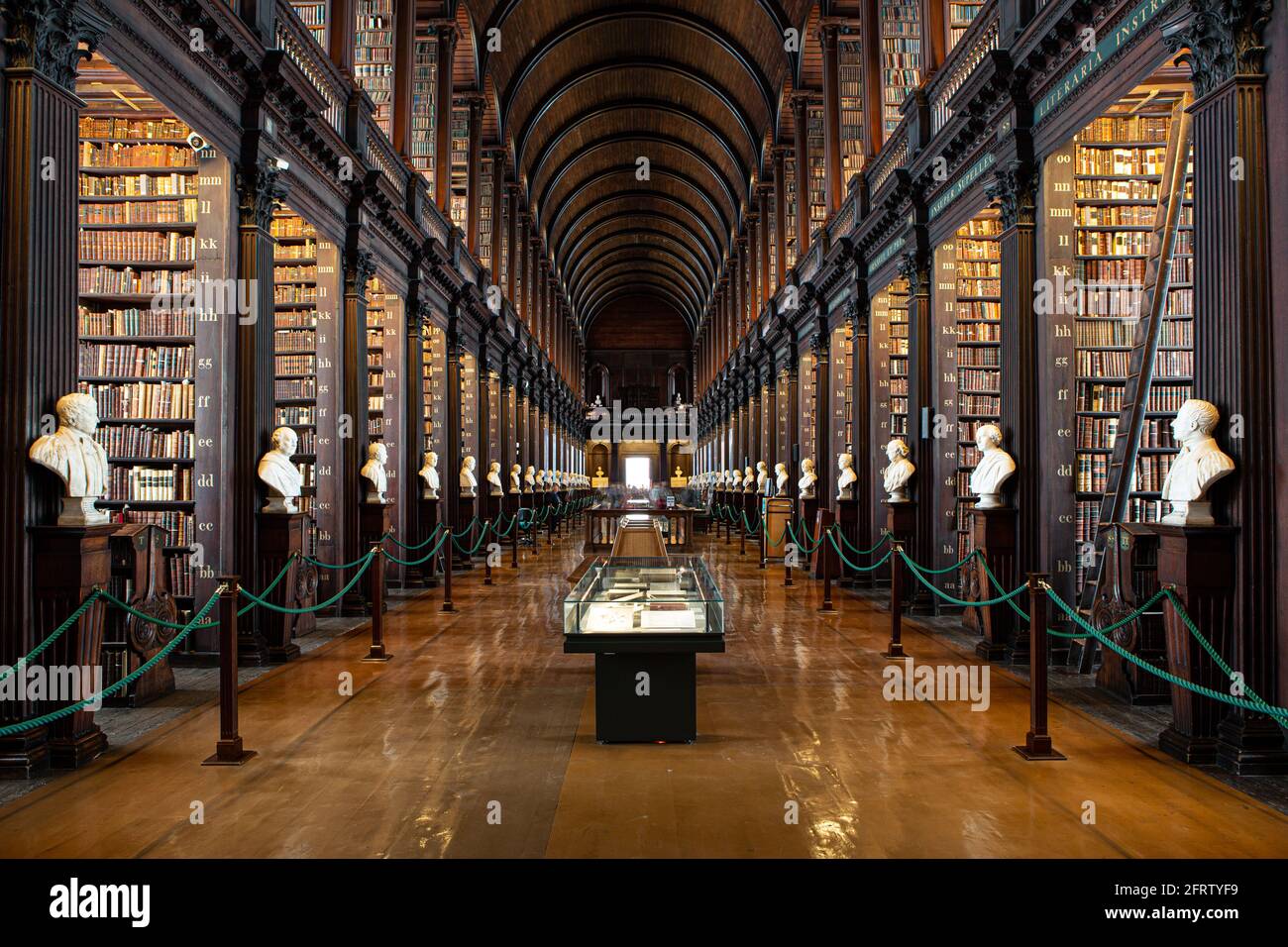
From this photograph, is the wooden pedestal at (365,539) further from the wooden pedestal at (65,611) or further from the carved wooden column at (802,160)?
the carved wooden column at (802,160)

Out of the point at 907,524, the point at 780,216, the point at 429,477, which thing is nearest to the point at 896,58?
the point at 907,524

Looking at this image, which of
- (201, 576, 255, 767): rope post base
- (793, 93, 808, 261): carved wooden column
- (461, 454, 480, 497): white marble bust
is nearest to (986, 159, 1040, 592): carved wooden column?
(201, 576, 255, 767): rope post base

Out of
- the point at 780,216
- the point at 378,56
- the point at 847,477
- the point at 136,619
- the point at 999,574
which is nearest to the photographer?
the point at 136,619

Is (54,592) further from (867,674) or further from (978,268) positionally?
(978,268)

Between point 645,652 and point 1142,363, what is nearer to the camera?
point 645,652

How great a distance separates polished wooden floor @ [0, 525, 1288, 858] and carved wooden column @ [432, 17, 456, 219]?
919 cm

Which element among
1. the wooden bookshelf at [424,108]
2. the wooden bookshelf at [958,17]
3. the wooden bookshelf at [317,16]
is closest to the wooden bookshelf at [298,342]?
the wooden bookshelf at [317,16]

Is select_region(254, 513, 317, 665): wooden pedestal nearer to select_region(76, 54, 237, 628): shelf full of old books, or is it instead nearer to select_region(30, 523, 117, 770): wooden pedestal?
select_region(76, 54, 237, 628): shelf full of old books

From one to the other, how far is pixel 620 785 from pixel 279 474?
4.23 metres

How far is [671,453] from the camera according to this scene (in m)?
45.8

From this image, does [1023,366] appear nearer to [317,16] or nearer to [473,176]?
[317,16]

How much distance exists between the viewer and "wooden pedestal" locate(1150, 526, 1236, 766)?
4.18 m

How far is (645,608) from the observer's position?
4551 mm
